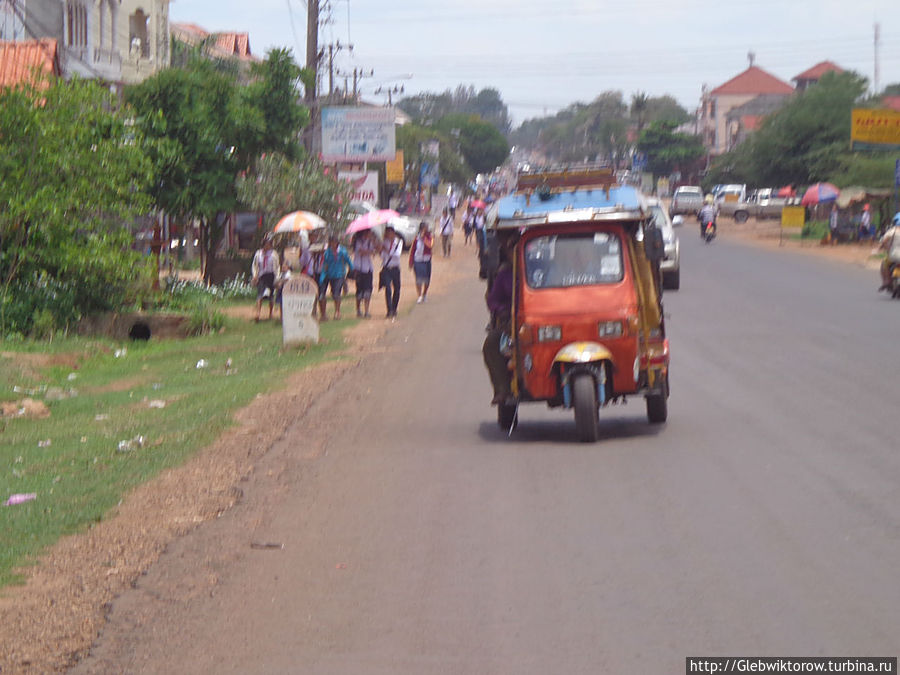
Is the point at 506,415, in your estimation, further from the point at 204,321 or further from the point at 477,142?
the point at 477,142

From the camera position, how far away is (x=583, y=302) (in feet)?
35.5

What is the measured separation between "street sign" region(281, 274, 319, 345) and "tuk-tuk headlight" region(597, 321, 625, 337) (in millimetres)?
9255

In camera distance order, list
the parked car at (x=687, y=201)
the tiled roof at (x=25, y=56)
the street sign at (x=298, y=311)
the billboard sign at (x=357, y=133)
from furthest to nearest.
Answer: the parked car at (x=687, y=201)
the billboard sign at (x=357, y=133)
the tiled roof at (x=25, y=56)
the street sign at (x=298, y=311)

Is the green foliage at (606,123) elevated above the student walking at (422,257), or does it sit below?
above

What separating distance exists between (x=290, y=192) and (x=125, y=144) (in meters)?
9.75

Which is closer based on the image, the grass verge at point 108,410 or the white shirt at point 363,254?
the grass verge at point 108,410

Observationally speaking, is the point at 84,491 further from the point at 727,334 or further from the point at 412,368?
the point at 727,334

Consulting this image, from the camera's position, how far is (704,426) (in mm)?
11312

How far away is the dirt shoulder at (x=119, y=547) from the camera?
594cm

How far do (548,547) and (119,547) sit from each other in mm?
2748

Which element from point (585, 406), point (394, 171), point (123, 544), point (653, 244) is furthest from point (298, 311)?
point (394, 171)

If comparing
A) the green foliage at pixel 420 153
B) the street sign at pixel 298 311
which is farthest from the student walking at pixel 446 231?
the green foliage at pixel 420 153

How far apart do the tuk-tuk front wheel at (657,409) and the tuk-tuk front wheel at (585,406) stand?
3.12 feet

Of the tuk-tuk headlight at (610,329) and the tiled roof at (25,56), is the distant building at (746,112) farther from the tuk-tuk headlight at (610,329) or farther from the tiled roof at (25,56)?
the tuk-tuk headlight at (610,329)
